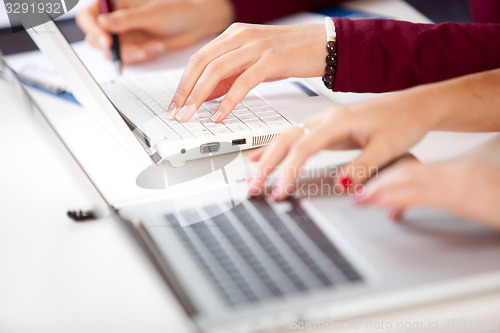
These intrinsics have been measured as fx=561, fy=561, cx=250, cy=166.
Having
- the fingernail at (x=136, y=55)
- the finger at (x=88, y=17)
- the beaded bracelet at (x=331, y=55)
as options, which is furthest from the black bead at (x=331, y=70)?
the finger at (x=88, y=17)

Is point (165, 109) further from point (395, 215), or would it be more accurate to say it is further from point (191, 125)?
point (395, 215)

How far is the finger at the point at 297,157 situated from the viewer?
0.65 metres

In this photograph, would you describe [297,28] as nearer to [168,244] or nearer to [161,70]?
[161,70]

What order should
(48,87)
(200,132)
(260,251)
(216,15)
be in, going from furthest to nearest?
(216,15)
(48,87)
(200,132)
(260,251)

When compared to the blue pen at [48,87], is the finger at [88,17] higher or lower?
higher

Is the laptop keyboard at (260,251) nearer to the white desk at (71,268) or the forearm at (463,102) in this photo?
the white desk at (71,268)

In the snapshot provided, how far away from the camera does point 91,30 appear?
120cm

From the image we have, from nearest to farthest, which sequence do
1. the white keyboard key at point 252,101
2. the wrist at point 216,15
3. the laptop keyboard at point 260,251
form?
1. the laptop keyboard at point 260,251
2. the white keyboard key at point 252,101
3. the wrist at point 216,15

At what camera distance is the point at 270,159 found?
68cm

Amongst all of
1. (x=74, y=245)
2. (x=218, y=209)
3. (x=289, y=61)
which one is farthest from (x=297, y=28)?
(x=74, y=245)

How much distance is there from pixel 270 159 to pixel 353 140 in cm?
10

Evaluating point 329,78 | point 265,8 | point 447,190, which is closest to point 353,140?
point 447,190

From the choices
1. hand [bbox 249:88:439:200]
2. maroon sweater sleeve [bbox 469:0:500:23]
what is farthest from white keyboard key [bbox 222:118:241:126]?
maroon sweater sleeve [bbox 469:0:500:23]

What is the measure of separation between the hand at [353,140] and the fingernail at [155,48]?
554mm
